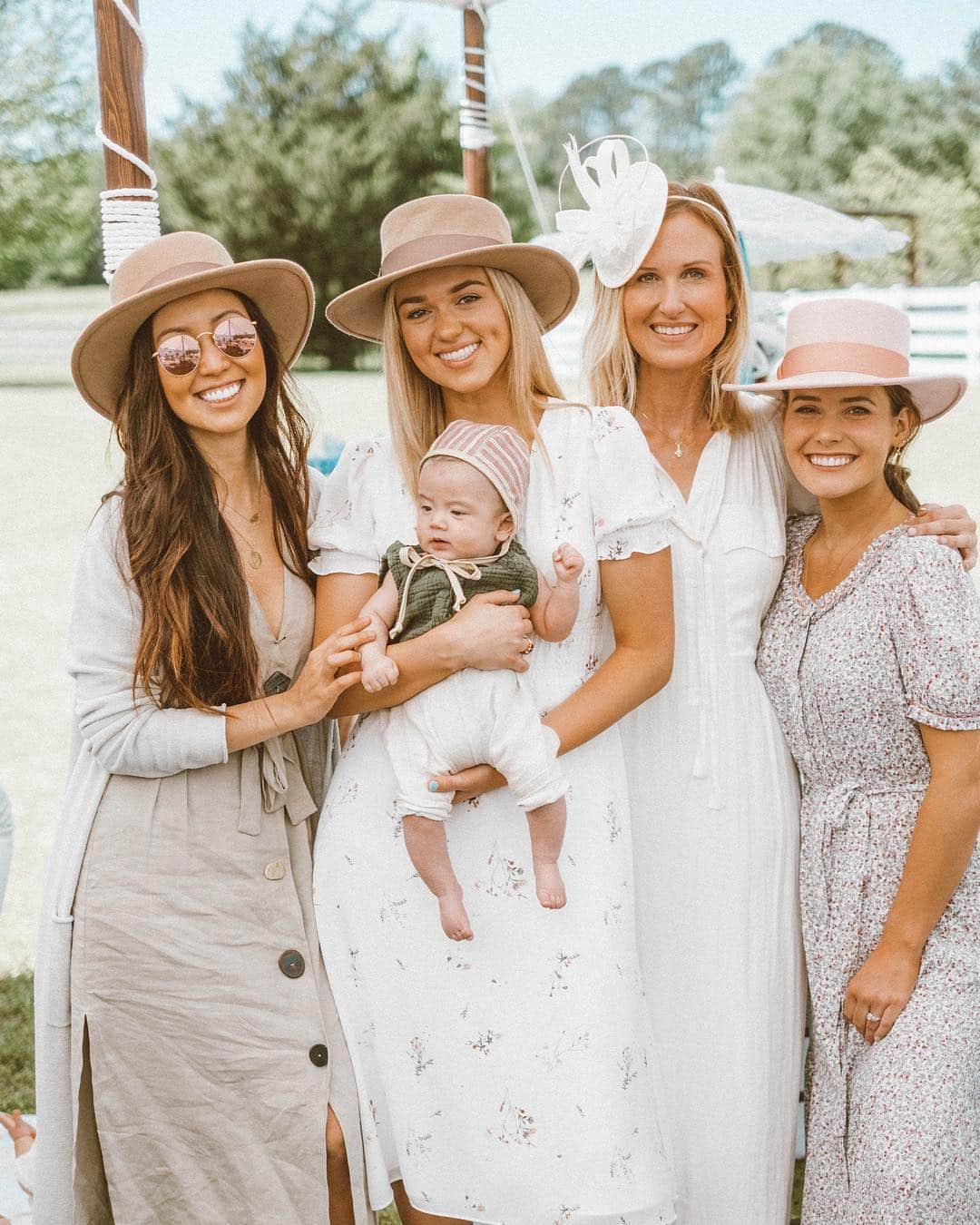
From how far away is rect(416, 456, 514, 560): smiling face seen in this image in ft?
7.57

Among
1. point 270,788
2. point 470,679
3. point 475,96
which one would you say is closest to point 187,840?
point 270,788

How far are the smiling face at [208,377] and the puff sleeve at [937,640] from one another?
1378 mm

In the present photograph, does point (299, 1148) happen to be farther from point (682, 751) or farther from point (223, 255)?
point (223, 255)

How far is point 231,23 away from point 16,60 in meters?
7.54

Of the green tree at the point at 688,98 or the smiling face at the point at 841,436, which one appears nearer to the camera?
the smiling face at the point at 841,436

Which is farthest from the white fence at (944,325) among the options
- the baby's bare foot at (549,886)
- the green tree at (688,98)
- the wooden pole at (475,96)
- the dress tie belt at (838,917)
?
the green tree at (688,98)

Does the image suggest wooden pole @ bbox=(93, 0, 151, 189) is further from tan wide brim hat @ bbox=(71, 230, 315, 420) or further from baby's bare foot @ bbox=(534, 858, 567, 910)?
baby's bare foot @ bbox=(534, 858, 567, 910)

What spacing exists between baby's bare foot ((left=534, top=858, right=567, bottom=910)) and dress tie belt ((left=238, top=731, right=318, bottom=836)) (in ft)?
1.70

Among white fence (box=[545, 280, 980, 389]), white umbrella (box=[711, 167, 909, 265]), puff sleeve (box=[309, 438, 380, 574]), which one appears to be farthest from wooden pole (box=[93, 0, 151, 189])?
white fence (box=[545, 280, 980, 389])

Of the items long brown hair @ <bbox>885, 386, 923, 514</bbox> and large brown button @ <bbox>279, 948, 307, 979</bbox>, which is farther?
long brown hair @ <bbox>885, 386, 923, 514</bbox>

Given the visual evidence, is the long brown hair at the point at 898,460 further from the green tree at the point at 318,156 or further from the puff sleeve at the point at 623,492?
the green tree at the point at 318,156

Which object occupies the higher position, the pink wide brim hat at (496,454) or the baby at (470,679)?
the pink wide brim hat at (496,454)

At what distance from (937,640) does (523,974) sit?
102 cm

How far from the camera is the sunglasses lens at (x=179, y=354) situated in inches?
97.7
